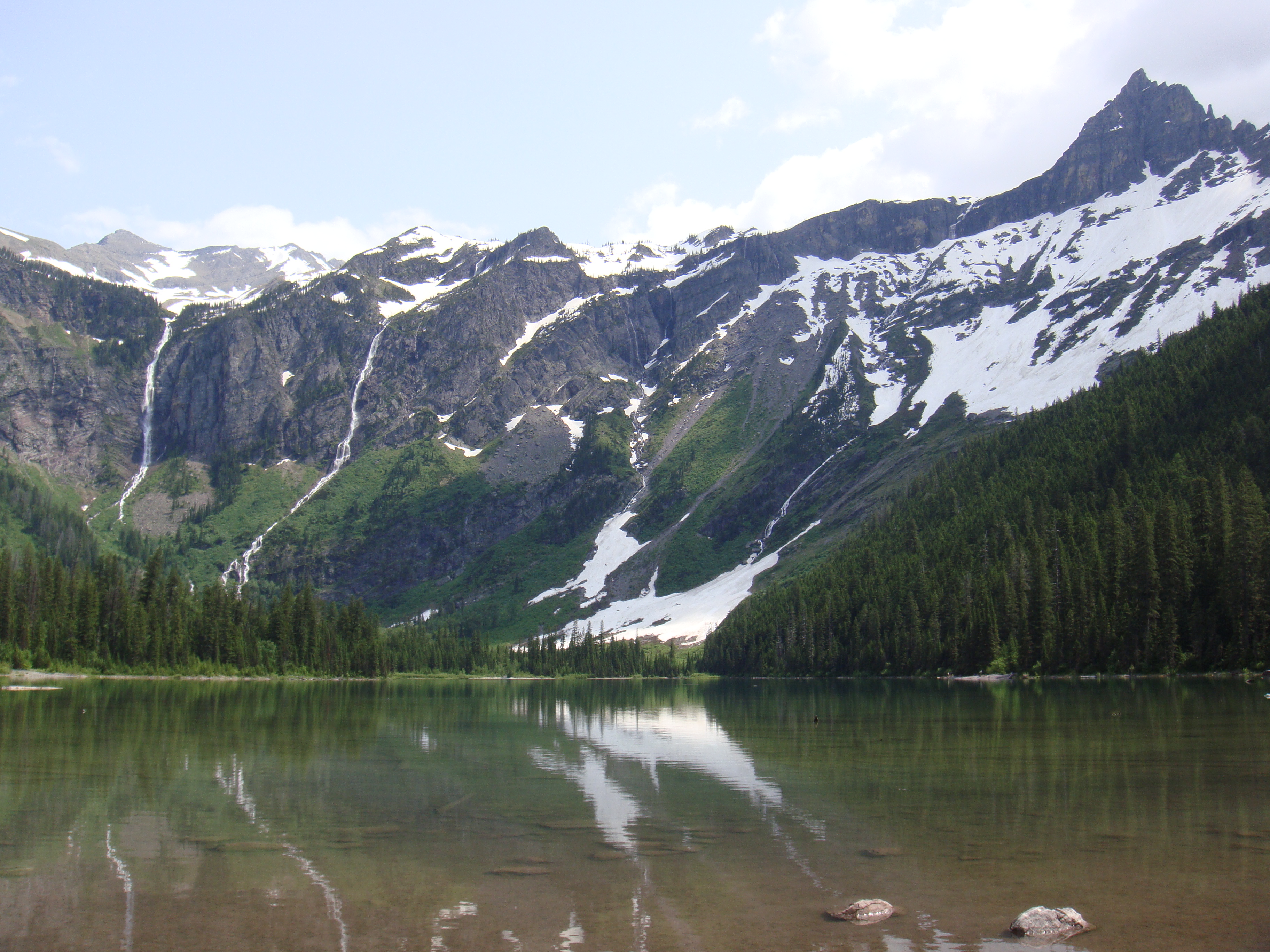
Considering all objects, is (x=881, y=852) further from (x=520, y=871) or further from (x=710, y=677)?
(x=710, y=677)

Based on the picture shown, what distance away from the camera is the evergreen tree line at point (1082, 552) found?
289 feet

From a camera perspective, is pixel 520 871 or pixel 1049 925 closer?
pixel 1049 925

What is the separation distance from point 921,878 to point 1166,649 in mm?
81357

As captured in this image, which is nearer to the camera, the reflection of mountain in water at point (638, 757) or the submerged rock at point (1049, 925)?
the submerged rock at point (1049, 925)

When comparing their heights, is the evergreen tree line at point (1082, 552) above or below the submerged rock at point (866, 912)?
above

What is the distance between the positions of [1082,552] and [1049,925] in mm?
109228

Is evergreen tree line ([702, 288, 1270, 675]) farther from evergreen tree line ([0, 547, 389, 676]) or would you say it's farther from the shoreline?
evergreen tree line ([0, 547, 389, 676])

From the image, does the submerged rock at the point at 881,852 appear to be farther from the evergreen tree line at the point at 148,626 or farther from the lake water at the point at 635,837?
the evergreen tree line at the point at 148,626

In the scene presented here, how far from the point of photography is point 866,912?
1709 centimetres

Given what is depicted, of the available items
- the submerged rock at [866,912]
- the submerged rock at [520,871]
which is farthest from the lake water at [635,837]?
the submerged rock at [866,912]

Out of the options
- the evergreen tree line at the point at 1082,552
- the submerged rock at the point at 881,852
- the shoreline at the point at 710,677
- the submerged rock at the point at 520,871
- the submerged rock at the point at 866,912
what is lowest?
the shoreline at the point at 710,677

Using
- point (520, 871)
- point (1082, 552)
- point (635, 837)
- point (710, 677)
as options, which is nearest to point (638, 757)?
point (635, 837)

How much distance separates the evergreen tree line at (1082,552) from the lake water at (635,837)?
1574 inches

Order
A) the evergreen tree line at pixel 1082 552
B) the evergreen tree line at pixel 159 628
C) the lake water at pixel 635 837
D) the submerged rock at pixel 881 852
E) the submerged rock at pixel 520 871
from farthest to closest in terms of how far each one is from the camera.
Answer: the evergreen tree line at pixel 159 628 → the evergreen tree line at pixel 1082 552 → the submerged rock at pixel 881 852 → the submerged rock at pixel 520 871 → the lake water at pixel 635 837
